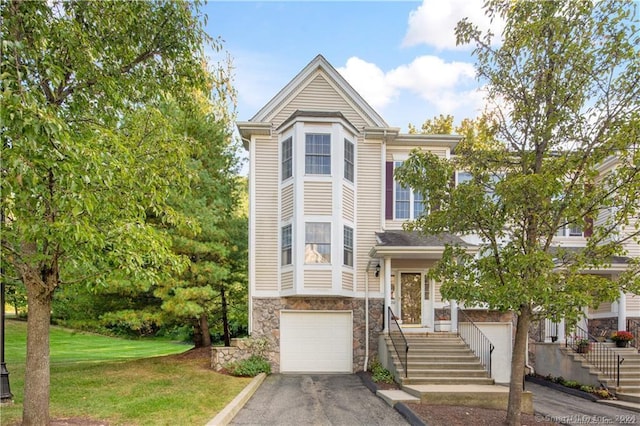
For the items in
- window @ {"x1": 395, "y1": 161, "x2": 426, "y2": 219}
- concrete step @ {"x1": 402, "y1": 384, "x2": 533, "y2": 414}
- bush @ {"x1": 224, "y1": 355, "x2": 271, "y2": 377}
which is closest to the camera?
concrete step @ {"x1": 402, "y1": 384, "x2": 533, "y2": 414}

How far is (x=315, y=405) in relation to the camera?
28.8ft

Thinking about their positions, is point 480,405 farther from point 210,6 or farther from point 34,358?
point 210,6

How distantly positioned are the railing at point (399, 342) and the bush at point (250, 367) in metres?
3.88

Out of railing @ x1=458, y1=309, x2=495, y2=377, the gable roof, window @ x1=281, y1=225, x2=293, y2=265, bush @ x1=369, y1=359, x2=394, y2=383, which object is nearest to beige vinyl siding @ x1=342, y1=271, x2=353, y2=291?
window @ x1=281, y1=225, x2=293, y2=265

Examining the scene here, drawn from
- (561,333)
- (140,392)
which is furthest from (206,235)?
(561,333)

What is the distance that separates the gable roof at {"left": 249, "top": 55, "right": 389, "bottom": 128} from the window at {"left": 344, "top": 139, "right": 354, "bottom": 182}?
1416 mm

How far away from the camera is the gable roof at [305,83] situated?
44.7 feet

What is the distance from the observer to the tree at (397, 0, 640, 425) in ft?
21.1

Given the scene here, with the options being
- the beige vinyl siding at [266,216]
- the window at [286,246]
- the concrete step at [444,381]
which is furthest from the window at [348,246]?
the concrete step at [444,381]

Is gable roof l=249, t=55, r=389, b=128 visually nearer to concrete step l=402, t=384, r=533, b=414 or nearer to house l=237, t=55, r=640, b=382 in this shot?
house l=237, t=55, r=640, b=382

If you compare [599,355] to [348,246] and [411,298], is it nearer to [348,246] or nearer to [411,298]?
[411,298]

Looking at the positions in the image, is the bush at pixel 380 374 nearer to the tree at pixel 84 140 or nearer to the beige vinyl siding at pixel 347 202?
the beige vinyl siding at pixel 347 202

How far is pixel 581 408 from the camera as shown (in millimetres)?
9680

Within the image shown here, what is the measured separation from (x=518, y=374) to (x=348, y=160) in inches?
320
